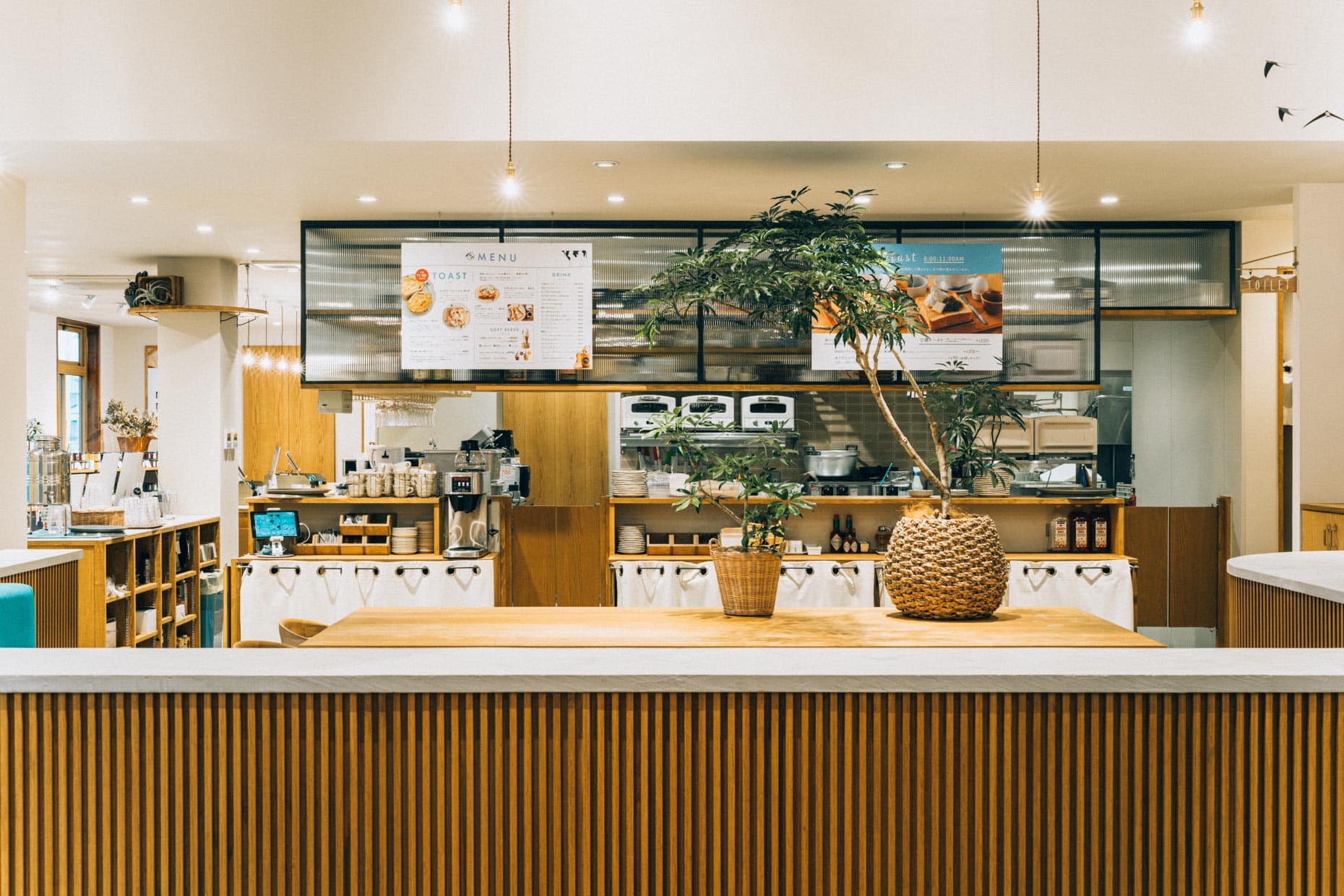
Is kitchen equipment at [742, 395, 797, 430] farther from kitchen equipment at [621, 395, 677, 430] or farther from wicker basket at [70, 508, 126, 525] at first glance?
wicker basket at [70, 508, 126, 525]

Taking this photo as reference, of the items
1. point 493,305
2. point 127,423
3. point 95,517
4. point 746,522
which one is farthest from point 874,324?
point 127,423

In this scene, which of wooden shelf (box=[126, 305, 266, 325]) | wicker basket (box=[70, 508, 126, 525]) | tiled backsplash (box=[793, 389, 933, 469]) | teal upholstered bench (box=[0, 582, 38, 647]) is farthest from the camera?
tiled backsplash (box=[793, 389, 933, 469])

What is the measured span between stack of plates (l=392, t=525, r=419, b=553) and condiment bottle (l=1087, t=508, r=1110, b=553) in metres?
4.09

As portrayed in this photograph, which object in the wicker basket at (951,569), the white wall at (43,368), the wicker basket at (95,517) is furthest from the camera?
the white wall at (43,368)

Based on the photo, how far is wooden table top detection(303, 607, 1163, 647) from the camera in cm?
280

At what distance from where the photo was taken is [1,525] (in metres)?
4.77

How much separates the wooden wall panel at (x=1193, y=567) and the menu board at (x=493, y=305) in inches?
165

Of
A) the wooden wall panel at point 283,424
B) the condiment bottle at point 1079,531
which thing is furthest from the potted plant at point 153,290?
the condiment bottle at point 1079,531

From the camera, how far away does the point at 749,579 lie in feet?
10.4

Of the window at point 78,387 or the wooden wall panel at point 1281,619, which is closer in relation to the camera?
the wooden wall panel at point 1281,619

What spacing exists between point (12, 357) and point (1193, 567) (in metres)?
6.97

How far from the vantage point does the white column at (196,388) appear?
23.6ft

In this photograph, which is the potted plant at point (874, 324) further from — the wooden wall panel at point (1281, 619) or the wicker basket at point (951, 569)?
the wooden wall panel at point (1281, 619)

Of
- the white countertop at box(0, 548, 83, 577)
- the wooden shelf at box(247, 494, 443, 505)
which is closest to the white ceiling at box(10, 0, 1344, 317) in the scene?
the white countertop at box(0, 548, 83, 577)
